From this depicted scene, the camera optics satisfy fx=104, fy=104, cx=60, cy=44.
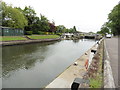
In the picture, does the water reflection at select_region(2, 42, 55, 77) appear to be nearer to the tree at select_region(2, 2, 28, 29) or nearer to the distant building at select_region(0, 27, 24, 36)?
the distant building at select_region(0, 27, 24, 36)

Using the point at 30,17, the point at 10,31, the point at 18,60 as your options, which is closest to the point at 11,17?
the point at 10,31

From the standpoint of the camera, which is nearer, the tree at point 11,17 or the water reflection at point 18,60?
the water reflection at point 18,60

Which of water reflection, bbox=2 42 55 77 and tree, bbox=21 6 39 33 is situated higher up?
tree, bbox=21 6 39 33

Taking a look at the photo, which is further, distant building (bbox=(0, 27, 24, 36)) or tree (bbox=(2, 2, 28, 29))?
tree (bbox=(2, 2, 28, 29))

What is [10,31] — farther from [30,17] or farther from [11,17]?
[30,17]

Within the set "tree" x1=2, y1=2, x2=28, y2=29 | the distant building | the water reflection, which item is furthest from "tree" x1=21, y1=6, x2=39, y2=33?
the water reflection

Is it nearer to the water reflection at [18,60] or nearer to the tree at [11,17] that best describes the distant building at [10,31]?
the tree at [11,17]

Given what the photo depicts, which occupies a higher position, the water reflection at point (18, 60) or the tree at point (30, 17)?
the tree at point (30, 17)

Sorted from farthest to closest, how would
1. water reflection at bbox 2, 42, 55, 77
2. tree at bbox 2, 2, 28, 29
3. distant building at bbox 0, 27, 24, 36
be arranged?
tree at bbox 2, 2, 28, 29 → distant building at bbox 0, 27, 24, 36 → water reflection at bbox 2, 42, 55, 77

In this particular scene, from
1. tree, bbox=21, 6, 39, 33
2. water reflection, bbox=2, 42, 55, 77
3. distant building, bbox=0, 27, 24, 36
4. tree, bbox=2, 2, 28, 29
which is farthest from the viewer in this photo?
tree, bbox=21, 6, 39, 33

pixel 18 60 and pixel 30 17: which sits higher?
pixel 30 17

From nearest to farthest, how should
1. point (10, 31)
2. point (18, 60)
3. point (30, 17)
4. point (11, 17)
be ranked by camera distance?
1. point (18, 60)
2. point (10, 31)
3. point (11, 17)
4. point (30, 17)

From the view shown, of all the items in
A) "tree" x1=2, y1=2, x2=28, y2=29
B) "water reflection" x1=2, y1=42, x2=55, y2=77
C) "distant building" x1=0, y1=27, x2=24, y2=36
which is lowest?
"water reflection" x1=2, y1=42, x2=55, y2=77

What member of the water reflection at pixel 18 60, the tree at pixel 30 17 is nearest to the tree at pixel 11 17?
the tree at pixel 30 17
